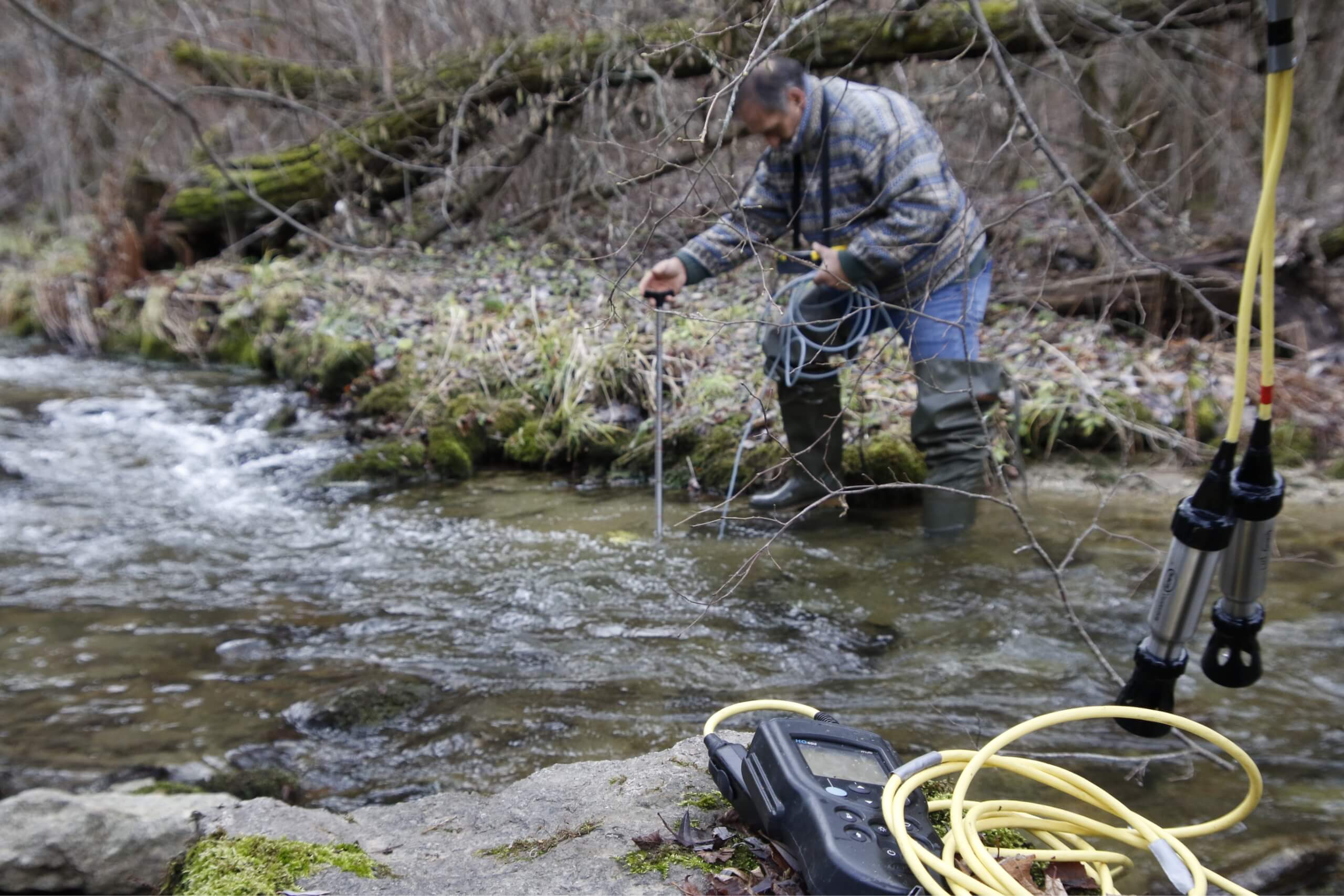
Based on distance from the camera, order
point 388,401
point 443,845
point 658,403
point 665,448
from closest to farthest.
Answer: point 443,845 → point 658,403 → point 665,448 → point 388,401

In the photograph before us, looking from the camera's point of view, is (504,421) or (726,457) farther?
(504,421)

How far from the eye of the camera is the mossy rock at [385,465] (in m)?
5.77

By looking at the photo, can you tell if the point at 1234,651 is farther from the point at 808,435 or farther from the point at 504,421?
the point at 504,421

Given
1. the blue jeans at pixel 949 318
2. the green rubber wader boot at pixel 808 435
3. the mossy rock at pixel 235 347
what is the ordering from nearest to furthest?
1. the blue jeans at pixel 949 318
2. the green rubber wader boot at pixel 808 435
3. the mossy rock at pixel 235 347

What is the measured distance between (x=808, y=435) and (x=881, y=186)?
4.57 feet

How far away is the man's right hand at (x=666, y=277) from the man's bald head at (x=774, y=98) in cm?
70

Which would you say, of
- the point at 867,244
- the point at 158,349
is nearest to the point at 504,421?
the point at 867,244

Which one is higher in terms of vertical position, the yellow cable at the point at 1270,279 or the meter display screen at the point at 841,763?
the yellow cable at the point at 1270,279

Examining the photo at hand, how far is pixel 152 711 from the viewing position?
3191 millimetres

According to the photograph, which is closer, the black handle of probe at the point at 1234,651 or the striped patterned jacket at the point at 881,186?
the black handle of probe at the point at 1234,651

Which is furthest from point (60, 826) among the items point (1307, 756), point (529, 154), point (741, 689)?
point (529, 154)

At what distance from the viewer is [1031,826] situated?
1676mm

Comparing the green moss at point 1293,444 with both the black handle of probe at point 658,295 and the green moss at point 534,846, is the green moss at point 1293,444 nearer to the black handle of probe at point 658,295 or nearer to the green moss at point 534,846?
the black handle of probe at point 658,295

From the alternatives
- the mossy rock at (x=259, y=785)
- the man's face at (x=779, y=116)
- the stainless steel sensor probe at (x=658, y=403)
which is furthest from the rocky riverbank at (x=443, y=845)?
the man's face at (x=779, y=116)
